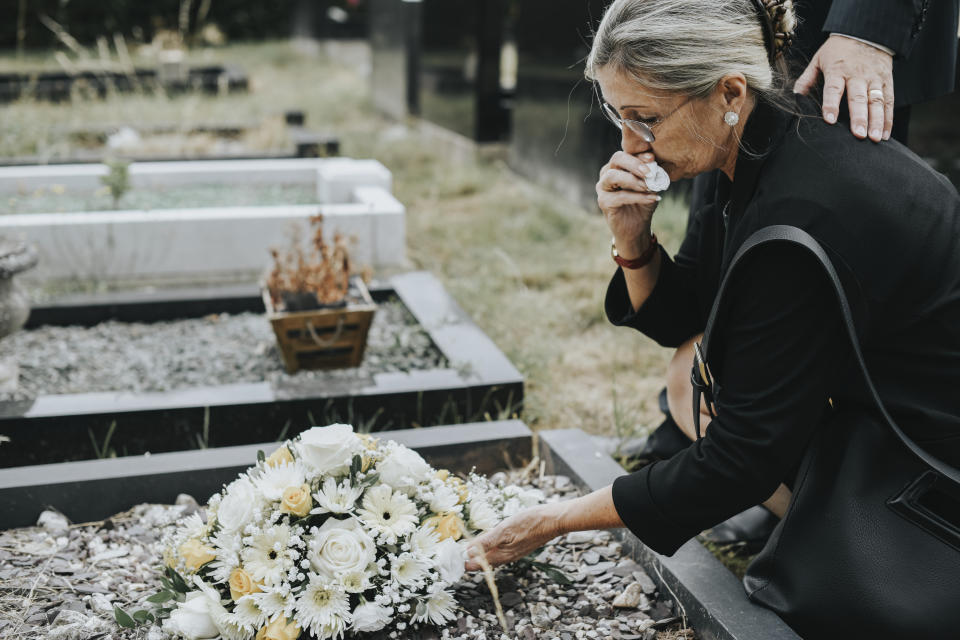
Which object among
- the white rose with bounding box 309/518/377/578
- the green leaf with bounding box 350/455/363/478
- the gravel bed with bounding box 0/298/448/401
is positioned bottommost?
the gravel bed with bounding box 0/298/448/401

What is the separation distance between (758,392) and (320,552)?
883mm

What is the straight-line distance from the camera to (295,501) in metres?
1.76

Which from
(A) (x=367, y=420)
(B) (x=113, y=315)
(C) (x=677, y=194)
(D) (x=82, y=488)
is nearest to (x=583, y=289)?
(C) (x=677, y=194)

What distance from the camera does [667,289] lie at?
221 centimetres

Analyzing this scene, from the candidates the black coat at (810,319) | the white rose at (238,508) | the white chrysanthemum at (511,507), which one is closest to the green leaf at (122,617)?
the white rose at (238,508)

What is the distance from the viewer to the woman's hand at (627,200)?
176 cm

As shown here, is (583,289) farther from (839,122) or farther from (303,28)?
(303,28)

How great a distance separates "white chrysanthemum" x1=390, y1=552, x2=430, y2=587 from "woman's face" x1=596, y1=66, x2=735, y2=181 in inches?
35.2

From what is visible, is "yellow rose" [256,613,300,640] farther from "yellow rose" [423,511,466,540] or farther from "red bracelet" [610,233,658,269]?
"red bracelet" [610,233,658,269]

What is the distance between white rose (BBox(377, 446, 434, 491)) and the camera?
6.22 ft

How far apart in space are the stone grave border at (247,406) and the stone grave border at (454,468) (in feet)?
1.31

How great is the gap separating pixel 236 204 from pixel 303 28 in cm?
1472

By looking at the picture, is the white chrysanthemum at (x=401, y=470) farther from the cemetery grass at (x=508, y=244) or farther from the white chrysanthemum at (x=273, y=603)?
the cemetery grass at (x=508, y=244)

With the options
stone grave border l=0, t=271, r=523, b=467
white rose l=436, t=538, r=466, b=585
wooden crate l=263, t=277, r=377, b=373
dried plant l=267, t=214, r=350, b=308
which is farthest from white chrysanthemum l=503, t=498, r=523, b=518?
dried plant l=267, t=214, r=350, b=308
